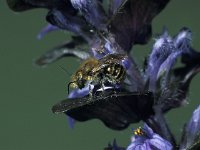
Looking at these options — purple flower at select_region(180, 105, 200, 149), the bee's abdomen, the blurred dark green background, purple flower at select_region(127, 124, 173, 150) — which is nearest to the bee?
the bee's abdomen

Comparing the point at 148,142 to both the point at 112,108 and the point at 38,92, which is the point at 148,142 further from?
the point at 38,92

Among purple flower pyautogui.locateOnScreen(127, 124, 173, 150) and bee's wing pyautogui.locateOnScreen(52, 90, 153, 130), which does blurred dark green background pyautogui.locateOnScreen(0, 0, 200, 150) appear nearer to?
bee's wing pyautogui.locateOnScreen(52, 90, 153, 130)

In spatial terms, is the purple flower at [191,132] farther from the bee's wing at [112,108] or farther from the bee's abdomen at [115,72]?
the bee's abdomen at [115,72]

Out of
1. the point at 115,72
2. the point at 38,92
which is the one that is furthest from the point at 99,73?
the point at 38,92

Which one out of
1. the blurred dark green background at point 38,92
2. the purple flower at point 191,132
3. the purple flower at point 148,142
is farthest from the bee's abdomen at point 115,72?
the blurred dark green background at point 38,92

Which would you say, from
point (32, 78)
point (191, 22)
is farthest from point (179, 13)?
point (32, 78)

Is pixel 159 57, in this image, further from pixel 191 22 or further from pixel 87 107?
pixel 191 22
